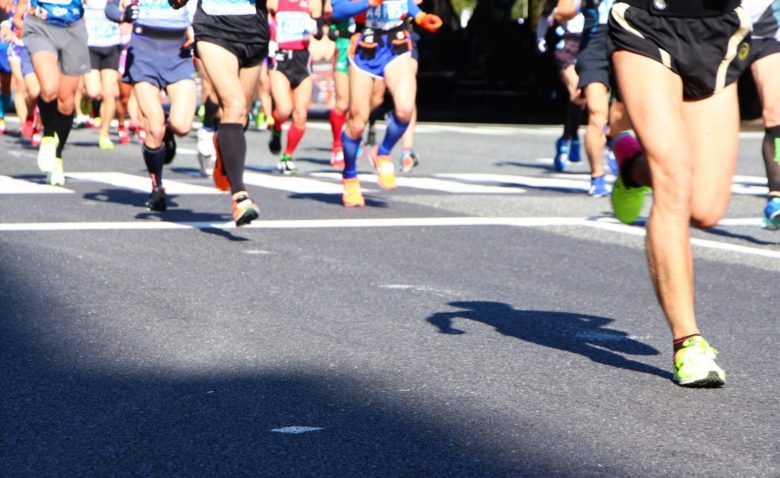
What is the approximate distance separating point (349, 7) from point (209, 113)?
3173 millimetres

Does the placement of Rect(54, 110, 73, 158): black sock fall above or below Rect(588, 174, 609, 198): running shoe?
above

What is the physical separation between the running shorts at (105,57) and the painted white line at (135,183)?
329 centimetres

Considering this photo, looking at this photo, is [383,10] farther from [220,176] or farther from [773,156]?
[773,156]

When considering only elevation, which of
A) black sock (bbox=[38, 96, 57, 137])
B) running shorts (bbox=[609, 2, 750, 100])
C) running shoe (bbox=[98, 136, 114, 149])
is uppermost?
running shorts (bbox=[609, 2, 750, 100])

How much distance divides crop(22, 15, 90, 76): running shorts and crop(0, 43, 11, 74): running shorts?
7473 mm

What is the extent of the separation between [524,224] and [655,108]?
17.2 feet

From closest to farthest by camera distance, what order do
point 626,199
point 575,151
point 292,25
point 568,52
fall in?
point 626,199
point 568,52
point 292,25
point 575,151

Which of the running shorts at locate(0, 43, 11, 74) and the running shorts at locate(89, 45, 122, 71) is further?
the running shorts at locate(0, 43, 11, 74)

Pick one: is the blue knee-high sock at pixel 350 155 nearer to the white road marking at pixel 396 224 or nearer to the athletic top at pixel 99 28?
the white road marking at pixel 396 224

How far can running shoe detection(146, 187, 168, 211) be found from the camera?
10312 millimetres

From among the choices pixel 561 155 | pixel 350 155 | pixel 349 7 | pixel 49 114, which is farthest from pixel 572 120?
pixel 49 114

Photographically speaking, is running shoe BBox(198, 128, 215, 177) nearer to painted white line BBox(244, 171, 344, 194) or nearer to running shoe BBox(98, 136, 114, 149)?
painted white line BBox(244, 171, 344, 194)

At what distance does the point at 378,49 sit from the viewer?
10719mm

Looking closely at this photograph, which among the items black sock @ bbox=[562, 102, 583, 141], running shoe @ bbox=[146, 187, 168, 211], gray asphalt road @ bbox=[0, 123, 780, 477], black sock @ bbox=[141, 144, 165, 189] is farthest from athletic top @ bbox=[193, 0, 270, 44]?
black sock @ bbox=[562, 102, 583, 141]
